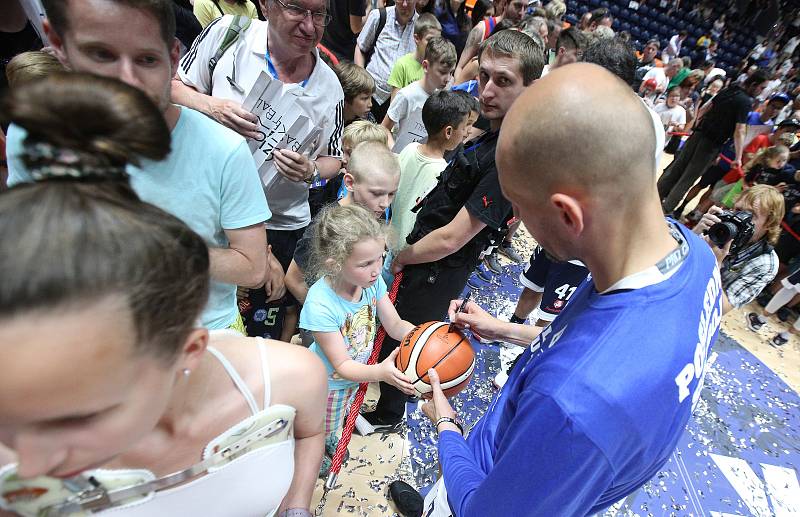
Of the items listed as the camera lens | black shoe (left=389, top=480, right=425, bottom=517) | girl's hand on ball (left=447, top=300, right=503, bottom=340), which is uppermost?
the camera lens

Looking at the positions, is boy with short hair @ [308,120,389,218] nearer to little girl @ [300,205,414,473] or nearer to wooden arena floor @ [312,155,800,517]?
little girl @ [300,205,414,473]

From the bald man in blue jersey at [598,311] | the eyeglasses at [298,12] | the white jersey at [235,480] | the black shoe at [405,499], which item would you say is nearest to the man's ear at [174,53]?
the eyeglasses at [298,12]

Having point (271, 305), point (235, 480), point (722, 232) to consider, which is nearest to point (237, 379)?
point (235, 480)

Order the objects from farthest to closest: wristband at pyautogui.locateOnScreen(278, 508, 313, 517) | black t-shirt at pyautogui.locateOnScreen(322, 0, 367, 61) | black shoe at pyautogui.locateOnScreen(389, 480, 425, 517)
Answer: black t-shirt at pyautogui.locateOnScreen(322, 0, 367, 61)
black shoe at pyautogui.locateOnScreen(389, 480, 425, 517)
wristband at pyautogui.locateOnScreen(278, 508, 313, 517)

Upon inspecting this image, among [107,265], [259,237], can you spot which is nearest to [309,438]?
[259,237]

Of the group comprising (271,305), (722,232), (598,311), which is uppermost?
(598,311)

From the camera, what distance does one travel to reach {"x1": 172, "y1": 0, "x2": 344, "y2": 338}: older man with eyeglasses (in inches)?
74.6

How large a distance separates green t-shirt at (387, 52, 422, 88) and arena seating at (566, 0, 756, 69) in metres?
15.7

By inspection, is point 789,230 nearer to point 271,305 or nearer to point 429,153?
point 429,153

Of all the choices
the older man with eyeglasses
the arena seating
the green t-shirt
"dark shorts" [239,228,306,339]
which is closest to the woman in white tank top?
the older man with eyeglasses

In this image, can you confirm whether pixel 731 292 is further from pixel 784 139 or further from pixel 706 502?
pixel 784 139

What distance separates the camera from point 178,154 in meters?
1.34

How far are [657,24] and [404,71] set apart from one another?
20.9 m

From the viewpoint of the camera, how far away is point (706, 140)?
257 inches
